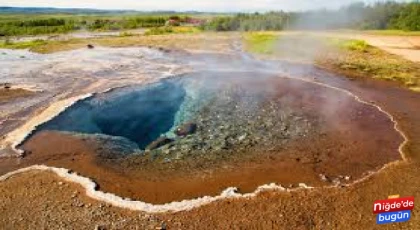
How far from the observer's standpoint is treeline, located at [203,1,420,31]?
1359 inches

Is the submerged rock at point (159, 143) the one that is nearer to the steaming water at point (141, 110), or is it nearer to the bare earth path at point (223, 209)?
the steaming water at point (141, 110)

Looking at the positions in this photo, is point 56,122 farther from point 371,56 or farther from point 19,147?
point 371,56

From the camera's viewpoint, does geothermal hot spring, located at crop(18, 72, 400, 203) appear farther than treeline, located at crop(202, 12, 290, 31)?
No

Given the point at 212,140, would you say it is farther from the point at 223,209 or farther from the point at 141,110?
the point at 141,110

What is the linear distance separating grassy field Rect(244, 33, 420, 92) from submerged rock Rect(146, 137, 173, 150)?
48.0 ft

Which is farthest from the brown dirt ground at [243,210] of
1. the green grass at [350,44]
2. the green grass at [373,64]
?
the green grass at [350,44]

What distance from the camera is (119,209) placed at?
10273mm

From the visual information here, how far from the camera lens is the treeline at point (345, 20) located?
34531 millimetres

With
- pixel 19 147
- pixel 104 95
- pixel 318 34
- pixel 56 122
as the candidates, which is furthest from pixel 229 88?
pixel 318 34

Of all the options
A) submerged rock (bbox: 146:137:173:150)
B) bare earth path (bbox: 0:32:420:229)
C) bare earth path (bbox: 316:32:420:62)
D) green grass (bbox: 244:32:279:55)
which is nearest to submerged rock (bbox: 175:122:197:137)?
submerged rock (bbox: 146:137:173:150)

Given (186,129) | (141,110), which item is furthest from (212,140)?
(141,110)

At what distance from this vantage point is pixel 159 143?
15164 mm

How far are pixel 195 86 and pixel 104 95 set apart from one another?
5549mm

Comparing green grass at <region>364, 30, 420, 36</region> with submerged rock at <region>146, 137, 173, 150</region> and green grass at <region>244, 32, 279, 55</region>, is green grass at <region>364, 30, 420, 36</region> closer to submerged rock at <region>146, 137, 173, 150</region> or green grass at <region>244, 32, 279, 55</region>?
green grass at <region>244, 32, 279, 55</region>
